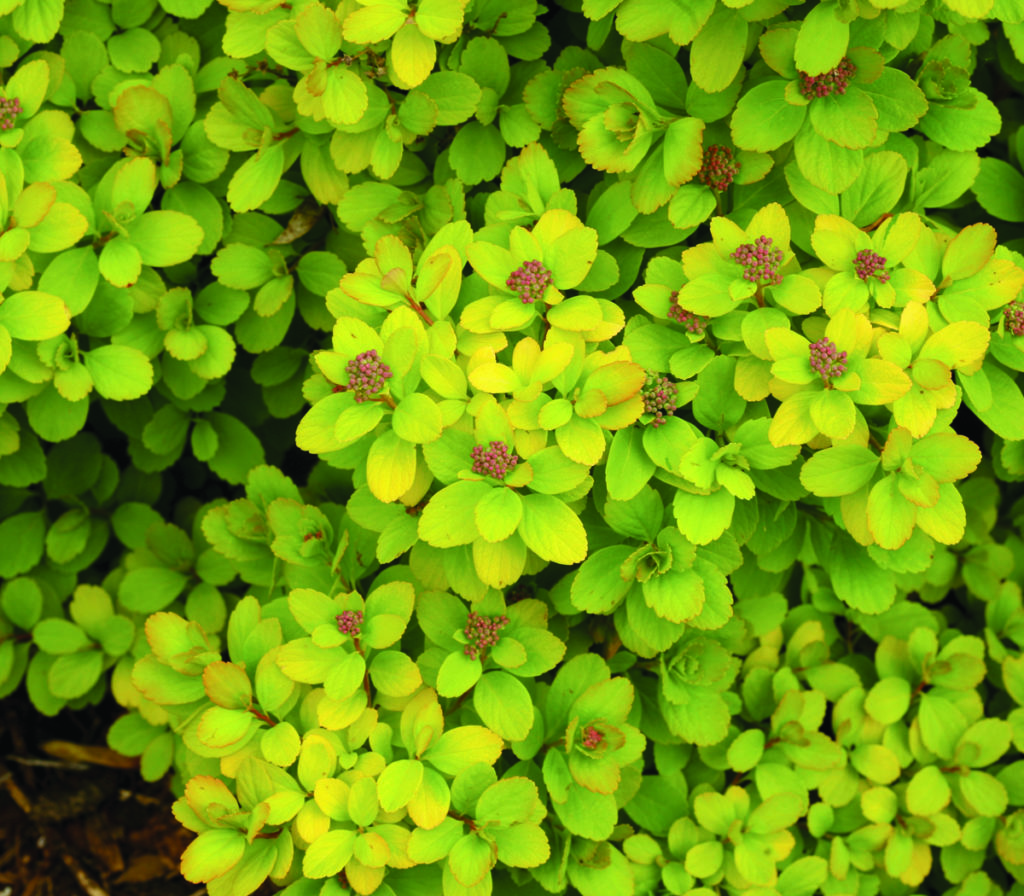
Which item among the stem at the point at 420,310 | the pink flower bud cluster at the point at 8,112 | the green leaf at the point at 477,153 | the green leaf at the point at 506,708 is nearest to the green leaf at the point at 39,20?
the pink flower bud cluster at the point at 8,112

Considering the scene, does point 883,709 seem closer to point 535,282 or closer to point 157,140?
point 535,282

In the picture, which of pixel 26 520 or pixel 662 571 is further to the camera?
pixel 26 520

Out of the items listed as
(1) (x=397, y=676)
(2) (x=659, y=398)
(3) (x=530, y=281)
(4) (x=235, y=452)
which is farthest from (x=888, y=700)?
(4) (x=235, y=452)

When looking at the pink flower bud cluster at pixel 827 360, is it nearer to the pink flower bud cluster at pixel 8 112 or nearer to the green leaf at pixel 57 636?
the pink flower bud cluster at pixel 8 112

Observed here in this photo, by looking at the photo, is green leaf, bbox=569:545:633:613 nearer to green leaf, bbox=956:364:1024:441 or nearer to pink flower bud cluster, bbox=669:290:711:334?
pink flower bud cluster, bbox=669:290:711:334

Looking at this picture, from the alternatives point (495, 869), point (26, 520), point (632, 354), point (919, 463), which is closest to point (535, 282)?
point (632, 354)

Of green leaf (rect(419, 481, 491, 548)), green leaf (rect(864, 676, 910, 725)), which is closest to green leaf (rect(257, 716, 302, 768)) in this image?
green leaf (rect(419, 481, 491, 548))
